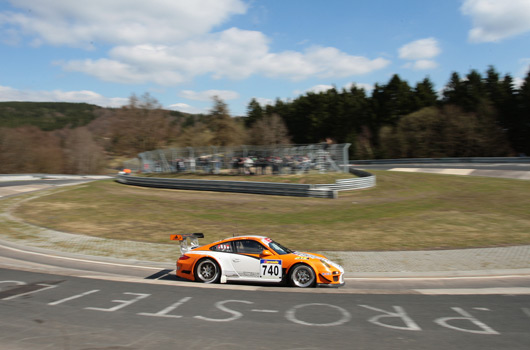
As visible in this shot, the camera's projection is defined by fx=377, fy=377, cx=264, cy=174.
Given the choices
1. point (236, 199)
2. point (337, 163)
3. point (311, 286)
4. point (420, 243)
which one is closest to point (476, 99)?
point (337, 163)

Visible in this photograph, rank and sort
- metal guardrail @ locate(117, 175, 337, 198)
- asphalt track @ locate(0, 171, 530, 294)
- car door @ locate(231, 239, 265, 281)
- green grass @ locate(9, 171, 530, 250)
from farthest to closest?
metal guardrail @ locate(117, 175, 337, 198) → green grass @ locate(9, 171, 530, 250) → car door @ locate(231, 239, 265, 281) → asphalt track @ locate(0, 171, 530, 294)

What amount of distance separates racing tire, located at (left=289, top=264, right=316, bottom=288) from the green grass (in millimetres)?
3721

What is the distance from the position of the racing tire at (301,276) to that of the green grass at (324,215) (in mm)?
3721

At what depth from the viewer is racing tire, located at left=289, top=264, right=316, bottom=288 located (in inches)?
341

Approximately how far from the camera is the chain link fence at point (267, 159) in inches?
1040

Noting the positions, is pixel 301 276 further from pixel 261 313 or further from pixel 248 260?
pixel 261 313

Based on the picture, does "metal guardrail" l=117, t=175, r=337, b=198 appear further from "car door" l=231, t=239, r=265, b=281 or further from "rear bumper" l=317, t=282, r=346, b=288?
"car door" l=231, t=239, r=265, b=281

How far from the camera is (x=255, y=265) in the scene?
8.88 m

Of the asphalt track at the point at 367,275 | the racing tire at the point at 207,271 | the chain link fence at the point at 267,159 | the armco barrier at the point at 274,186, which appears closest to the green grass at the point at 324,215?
the armco barrier at the point at 274,186

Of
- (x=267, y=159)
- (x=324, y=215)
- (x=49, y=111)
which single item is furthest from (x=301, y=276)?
(x=49, y=111)

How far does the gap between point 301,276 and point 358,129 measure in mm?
69995

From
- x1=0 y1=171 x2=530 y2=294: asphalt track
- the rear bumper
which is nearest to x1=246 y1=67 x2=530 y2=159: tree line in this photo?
x1=0 y1=171 x2=530 y2=294: asphalt track

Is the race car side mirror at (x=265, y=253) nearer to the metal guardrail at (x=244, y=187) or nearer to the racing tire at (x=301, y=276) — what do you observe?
the racing tire at (x=301, y=276)

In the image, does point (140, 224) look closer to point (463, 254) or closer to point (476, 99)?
point (463, 254)
